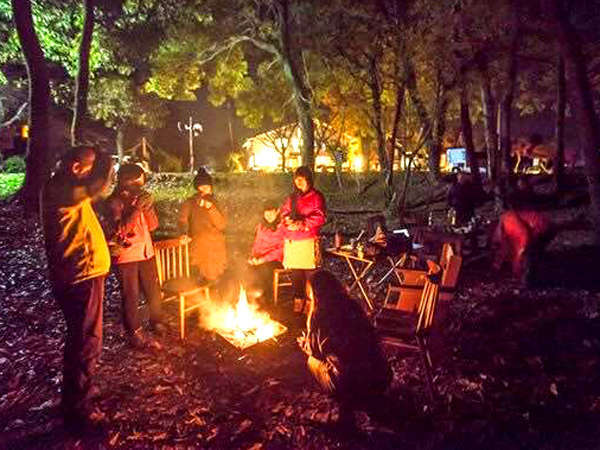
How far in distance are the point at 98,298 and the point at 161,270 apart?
7.34 feet

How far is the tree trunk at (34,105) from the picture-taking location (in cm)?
1327

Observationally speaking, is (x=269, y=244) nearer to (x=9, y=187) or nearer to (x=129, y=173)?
(x=129, y=173)

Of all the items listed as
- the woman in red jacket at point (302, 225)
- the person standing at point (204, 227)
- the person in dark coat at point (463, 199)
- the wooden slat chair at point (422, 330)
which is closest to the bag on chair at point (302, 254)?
the woman in red jacket at point (302, 225)

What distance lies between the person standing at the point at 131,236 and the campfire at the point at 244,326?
107 centimetres

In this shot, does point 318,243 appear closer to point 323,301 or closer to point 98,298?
point 323,301

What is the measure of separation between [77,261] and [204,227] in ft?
8.65

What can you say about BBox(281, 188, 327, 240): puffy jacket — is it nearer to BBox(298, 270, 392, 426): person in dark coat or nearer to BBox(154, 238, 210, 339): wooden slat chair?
BBox(154, 238, 210, 339): wooden slat chair

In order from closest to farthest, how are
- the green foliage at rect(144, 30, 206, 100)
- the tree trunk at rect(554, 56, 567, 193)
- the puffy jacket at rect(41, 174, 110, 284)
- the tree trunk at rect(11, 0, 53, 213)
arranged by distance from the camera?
the puffy jacket at rect(41, 174, 110, 284)
the tree trunk at rect(11, 0, 53, 213)
the tree trunk at rect(554, 56, 567, 193)
the green foliage at rect(144, 30, 206, 100)

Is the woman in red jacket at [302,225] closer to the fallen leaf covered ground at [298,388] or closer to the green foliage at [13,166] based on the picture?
the fallen leaf covered ground at [298,388]

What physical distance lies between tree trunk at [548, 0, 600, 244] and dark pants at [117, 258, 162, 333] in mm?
8534

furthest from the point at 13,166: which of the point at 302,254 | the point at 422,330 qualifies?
the point at 422,330

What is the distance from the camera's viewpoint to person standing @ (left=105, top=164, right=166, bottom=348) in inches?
218

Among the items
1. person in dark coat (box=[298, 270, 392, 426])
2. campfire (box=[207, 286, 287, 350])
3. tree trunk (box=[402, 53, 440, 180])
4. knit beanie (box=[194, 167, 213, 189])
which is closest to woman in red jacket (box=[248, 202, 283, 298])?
campfire (box=[207, 286, 287, 350])

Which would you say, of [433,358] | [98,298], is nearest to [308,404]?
[433,358]
